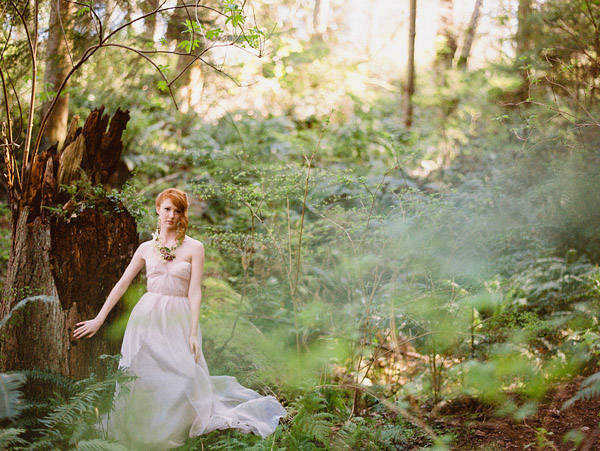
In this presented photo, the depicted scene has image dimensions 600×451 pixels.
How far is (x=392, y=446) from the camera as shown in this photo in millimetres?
3703

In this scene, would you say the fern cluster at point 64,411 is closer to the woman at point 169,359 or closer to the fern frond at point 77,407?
the fern frond at point 77,407

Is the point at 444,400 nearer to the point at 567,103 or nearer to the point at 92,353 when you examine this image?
the point at 92,353

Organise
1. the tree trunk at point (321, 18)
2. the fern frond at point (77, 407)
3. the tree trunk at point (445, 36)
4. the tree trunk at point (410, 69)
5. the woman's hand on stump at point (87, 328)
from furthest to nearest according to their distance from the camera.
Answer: the tree trunk at point (321, 18)
the tree trunk at point (445, 36)
the tree trunk at point (410, 69)
the woman's hand on stump at point (87, 328)
the fern frond at point (77, 407)

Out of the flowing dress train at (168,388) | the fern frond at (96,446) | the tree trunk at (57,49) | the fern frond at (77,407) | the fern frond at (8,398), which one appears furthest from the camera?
the tree trunk at (57,49)

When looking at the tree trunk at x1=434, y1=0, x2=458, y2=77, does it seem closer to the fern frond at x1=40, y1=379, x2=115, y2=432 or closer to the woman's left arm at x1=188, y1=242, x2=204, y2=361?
the woman's left arm at x1=188, y1=242, x2=204, y2=361

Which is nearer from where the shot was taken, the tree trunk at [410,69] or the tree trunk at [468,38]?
the tree trunk at [410,69]

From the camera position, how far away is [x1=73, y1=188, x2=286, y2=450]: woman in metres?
3.63

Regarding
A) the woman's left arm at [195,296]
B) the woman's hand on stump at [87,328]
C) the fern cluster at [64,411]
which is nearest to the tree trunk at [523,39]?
the woman's left arm at [195,296]

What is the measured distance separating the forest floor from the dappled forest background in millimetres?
21

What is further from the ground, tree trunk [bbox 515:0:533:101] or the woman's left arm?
tree trunk [bbox 515:0:533:101]

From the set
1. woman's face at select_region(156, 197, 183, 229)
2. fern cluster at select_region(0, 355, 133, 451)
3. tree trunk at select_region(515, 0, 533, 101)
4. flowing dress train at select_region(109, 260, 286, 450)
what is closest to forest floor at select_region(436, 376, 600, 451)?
flowing dress train at select_region(109, 260, 286, 450)

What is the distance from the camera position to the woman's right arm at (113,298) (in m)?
3.78

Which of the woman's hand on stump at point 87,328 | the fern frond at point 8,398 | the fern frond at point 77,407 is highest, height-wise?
the woman's hand on stump at point 87,328

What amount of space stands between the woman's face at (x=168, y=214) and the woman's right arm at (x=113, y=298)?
273 millimetres
